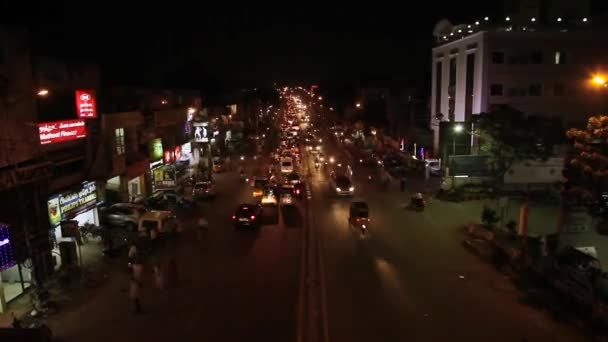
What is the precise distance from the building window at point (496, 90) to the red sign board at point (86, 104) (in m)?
36.8

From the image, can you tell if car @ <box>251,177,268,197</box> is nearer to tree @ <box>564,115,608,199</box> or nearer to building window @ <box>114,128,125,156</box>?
building window @ <box>114,128,125,156</box>

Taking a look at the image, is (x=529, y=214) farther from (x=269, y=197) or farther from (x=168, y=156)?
(x=168, y=156)

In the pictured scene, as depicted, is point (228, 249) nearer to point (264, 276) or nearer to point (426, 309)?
point (264, 276)

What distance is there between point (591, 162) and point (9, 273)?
77.2ft

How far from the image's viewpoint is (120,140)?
96.7 feet

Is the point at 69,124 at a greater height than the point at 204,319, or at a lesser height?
greater

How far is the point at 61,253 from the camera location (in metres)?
19.8

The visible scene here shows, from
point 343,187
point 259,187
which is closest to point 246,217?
point 259,187

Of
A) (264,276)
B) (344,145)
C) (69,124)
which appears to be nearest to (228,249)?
(264,276)

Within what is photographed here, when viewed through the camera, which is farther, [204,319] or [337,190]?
[337,190]

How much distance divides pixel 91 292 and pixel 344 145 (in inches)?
2563

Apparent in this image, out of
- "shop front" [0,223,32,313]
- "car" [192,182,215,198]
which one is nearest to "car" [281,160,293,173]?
"car" [192,182,215,198]

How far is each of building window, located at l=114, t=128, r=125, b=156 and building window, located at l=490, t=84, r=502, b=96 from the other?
34.4m

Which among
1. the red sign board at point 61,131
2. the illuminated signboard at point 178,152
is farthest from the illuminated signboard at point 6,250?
the illuminated signboard at point 178,152
